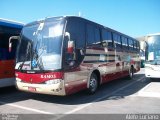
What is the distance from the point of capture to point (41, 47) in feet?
26.8

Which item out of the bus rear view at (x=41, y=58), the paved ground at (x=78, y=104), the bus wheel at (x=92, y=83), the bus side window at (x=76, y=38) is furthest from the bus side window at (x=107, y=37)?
the bus rear view at (x=41, y=58)

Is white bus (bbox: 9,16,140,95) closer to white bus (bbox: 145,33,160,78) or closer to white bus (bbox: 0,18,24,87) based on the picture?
white bus (bbox: 0,18,24,87)

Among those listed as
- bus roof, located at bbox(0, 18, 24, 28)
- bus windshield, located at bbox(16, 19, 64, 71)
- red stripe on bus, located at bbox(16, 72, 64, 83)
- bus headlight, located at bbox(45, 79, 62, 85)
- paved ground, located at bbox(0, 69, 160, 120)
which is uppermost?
bus roof, located at bbox(0, 18, 24, 28)

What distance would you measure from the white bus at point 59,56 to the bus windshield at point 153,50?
532cm

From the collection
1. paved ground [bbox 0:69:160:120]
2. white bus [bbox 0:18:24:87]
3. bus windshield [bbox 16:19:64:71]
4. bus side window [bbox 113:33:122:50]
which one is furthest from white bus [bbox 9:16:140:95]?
bus side window [bbox 113:33:122:50]

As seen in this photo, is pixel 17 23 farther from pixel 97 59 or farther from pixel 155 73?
pixel 155 73

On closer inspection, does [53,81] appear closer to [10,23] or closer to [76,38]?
[76,38]

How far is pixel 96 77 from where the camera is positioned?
34.3 ft

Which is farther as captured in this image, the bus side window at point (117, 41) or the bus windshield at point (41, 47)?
the bus side window at point (117, 41)

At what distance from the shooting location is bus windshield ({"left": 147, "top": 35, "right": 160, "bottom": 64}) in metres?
14.5

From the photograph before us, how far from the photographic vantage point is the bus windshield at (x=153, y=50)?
14461mm

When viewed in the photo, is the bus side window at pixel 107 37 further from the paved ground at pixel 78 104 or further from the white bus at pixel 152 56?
the white bus at pixel 152 56

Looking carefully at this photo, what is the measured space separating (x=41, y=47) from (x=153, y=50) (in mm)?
8845

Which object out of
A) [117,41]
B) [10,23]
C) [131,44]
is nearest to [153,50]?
[131,44]
